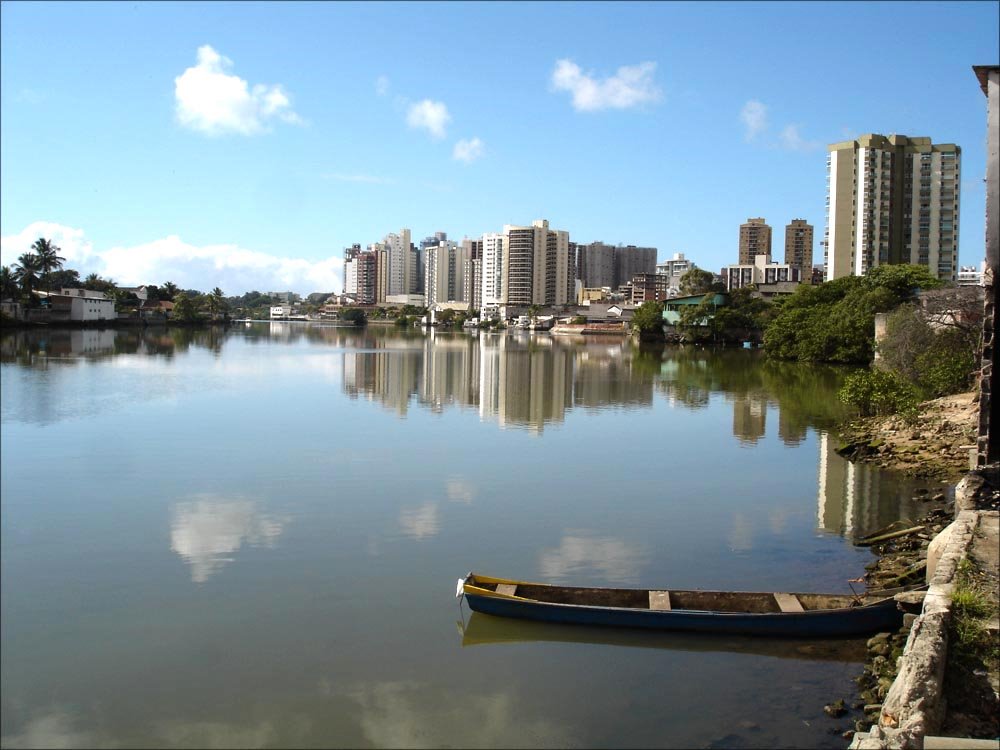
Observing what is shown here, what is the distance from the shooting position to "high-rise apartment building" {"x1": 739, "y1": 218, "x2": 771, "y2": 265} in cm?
14762

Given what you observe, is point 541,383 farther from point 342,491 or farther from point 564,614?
point 564,614

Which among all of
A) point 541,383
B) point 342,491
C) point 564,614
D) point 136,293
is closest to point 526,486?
point 342,491

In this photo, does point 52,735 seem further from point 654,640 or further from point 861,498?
point 861,498

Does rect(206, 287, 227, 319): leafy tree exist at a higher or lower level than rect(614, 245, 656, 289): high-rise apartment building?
lower

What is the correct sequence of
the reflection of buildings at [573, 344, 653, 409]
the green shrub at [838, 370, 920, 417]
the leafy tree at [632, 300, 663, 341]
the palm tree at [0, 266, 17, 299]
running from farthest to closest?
1. the leafy tree at [632, 300, 663, 341]
2. the palm tree at [0, 266, 17, 299]
3. the reflection of buildings at [573, 344, 653, 409]
4. the green shrub at [838, 370, 920, 417]

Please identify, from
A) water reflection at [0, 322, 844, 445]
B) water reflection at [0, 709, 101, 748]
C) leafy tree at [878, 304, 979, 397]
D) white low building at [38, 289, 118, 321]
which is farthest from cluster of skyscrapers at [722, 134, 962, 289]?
water reflection at [0, 709, 101, 748]

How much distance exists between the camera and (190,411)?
26.2 m

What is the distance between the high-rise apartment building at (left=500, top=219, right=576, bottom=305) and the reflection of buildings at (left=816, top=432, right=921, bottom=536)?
376 ft

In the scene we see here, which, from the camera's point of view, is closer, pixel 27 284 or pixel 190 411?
pixel 190 411

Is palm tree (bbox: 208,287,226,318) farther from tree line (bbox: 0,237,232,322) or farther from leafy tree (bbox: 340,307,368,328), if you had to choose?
leafy tree (bbox: 340,307,368,328)

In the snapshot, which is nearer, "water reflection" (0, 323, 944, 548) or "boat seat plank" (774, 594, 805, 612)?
"boat seat plank" (774, 594, 805, 612)

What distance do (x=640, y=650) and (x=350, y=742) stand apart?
3290 mm

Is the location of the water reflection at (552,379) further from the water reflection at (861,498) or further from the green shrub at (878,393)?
the water reflection at (861,498)

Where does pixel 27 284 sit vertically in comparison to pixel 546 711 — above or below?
above
